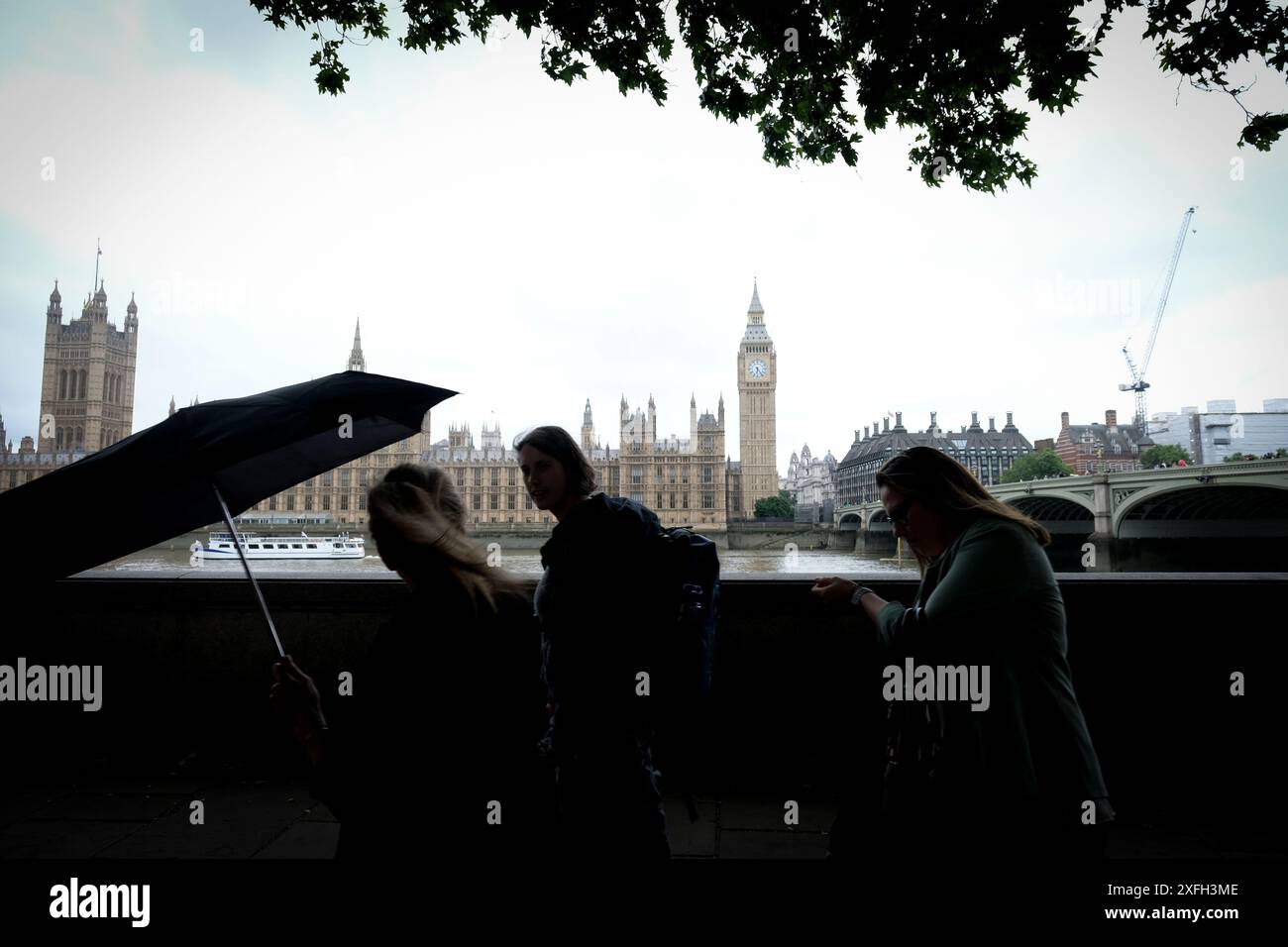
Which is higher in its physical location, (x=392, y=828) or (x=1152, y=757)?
(x=392, y=828)

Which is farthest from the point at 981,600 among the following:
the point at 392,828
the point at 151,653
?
the point at 151,653

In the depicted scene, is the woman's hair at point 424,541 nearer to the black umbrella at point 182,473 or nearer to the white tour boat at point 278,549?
the black umbrella at point 182,473

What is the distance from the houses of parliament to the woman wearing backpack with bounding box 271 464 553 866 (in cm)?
2507

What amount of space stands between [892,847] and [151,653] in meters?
3.78

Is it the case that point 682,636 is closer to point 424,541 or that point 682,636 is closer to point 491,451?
point 424,541

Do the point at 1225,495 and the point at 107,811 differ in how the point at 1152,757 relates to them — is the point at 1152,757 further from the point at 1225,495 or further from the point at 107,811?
the point at 1225,495

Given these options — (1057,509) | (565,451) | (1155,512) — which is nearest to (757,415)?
(1057,509)

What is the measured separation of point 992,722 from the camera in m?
1.54

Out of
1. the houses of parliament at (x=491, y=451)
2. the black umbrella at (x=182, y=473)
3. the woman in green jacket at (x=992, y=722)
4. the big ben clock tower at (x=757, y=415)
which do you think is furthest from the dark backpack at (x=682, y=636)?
the big ben clock tower at (x=757, y=415)

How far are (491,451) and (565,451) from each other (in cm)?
6865

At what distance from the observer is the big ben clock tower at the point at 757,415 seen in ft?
273

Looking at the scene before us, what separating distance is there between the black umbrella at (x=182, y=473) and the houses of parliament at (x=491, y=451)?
24091mm
